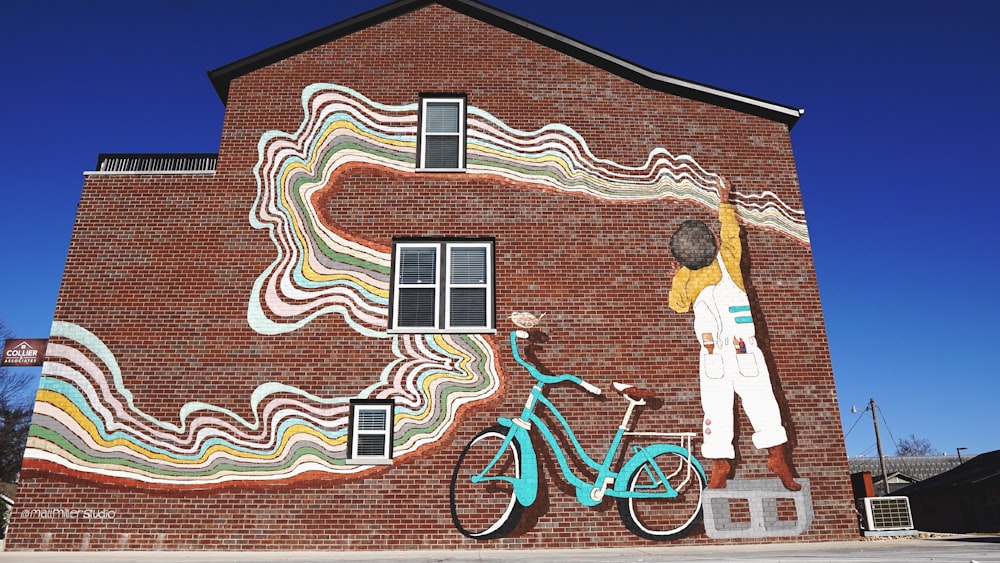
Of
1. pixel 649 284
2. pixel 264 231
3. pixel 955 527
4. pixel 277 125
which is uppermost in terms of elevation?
pixel 277 125

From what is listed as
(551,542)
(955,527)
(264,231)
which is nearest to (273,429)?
(264,231)

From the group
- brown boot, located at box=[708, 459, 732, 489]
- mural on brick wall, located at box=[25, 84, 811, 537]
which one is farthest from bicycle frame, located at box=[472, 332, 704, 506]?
brown boot, located at box=[708, 459, 732, 489]

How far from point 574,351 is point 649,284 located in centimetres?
180

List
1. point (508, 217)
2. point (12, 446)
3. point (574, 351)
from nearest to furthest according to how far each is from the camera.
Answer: point (574, 351)
point (508, 217)
point (12, 446)

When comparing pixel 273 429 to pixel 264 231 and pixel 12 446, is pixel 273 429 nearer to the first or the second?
pixel 264 231

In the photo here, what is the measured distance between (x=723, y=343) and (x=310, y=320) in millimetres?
6797

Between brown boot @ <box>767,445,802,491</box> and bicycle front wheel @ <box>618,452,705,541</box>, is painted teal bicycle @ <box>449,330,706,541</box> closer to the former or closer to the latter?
bicycle front wheel @ <box>618,452,705,541</box>

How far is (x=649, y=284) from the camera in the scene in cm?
1204

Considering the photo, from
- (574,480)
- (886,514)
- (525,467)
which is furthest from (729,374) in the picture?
(525,467)

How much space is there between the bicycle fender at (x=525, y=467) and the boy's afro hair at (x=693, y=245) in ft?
13.4

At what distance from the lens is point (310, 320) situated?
11461 millimetres

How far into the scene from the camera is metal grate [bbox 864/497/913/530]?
11.2m

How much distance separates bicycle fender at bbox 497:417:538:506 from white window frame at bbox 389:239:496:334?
1614 mm

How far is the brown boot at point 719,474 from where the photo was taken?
10.9m
